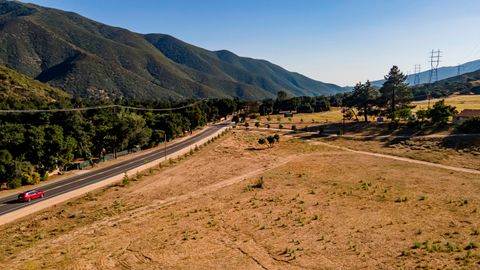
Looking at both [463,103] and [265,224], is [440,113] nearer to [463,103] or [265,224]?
[463,103]

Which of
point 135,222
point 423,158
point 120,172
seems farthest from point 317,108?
point 135,222

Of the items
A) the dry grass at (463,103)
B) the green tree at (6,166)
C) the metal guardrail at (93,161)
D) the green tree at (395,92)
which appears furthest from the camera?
the dry grass at (463,103)

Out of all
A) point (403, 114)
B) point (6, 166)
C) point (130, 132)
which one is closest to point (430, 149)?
point (403, 114)

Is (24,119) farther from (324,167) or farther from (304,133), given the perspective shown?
(304,133)

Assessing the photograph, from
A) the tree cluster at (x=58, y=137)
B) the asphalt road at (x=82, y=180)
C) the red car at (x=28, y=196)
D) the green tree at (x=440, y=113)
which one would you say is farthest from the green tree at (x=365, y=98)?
the red car at (x=28, y=196)

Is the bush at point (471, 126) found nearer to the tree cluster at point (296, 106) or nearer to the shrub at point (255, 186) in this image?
the shrub at point (255, 186)

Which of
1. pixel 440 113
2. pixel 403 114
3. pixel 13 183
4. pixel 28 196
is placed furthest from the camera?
pixel 403 114

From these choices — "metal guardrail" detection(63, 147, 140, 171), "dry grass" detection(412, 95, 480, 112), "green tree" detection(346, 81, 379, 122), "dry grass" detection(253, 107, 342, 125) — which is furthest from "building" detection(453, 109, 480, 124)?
"metal guardrail" detection(63, 147, 140, 171)
